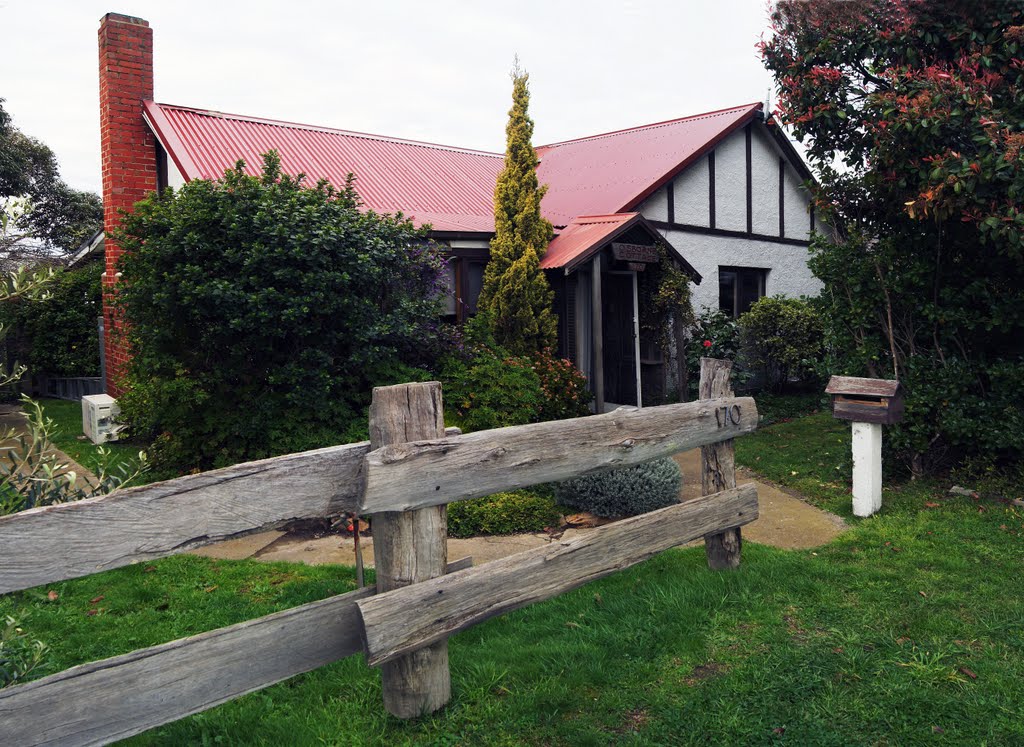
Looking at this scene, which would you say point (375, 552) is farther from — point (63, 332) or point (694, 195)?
point (63, 332)

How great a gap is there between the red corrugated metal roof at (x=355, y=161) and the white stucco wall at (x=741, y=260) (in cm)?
350

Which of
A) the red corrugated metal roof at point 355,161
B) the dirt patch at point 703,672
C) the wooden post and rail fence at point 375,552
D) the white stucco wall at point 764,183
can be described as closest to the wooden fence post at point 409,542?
the wooden post and rail fence at point 375,552

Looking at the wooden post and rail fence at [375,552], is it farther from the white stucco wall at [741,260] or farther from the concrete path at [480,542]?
the white stucco wall at [741,260]

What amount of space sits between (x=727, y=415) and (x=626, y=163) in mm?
9641

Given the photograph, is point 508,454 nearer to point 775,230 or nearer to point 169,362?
point 169,362

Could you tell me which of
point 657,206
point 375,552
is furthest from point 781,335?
point 375,552

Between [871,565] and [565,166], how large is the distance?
11.2 metres

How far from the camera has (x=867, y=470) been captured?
6.47 metres

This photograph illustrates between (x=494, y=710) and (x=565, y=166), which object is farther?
(x=565, y=166)

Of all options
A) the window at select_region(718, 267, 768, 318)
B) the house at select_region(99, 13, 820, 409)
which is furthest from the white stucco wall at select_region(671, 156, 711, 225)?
the window at select_region(718, 267, 768, 318)

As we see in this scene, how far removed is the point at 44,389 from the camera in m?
16.7

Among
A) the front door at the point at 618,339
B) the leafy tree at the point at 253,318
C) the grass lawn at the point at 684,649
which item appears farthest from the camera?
the front door at the point at 618,339

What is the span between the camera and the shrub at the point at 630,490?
256 inches

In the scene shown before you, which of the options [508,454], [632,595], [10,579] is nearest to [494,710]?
[508,454]
